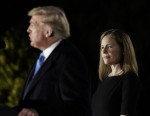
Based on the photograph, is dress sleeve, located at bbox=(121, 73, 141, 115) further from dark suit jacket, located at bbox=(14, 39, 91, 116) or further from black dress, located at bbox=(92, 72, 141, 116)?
dark suit jacket, located at bbox=(14, 39, 91, 116)

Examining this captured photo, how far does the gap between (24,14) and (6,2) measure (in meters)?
0.98

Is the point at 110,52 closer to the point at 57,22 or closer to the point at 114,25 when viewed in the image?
the point at 57,22

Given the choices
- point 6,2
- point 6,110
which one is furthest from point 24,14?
point 6,110

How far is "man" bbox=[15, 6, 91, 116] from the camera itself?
4.52m

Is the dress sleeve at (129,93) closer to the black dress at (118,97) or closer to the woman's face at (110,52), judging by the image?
the black dress at (118,97)

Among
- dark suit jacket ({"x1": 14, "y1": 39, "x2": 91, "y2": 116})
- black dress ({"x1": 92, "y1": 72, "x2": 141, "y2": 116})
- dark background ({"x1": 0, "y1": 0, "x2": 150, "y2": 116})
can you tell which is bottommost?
dark background ({"x1": 0, "y1": 0, "x2": 150, "y2": 116})

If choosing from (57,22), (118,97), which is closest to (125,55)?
(118,97)

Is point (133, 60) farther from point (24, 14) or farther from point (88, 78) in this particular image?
point (24, 14)

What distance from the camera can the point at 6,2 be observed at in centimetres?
1277

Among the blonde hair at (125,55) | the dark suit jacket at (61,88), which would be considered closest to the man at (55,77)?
the dark suit jacket at (61,88)

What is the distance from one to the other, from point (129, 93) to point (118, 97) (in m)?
0.14

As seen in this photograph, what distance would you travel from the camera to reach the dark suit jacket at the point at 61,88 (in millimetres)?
4516

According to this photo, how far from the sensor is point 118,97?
205 inches

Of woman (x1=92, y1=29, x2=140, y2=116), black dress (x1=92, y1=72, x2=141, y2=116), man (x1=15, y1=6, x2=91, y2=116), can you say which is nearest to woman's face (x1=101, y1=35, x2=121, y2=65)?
woman (x1=92, y1=29, x2=140, y2=116)
